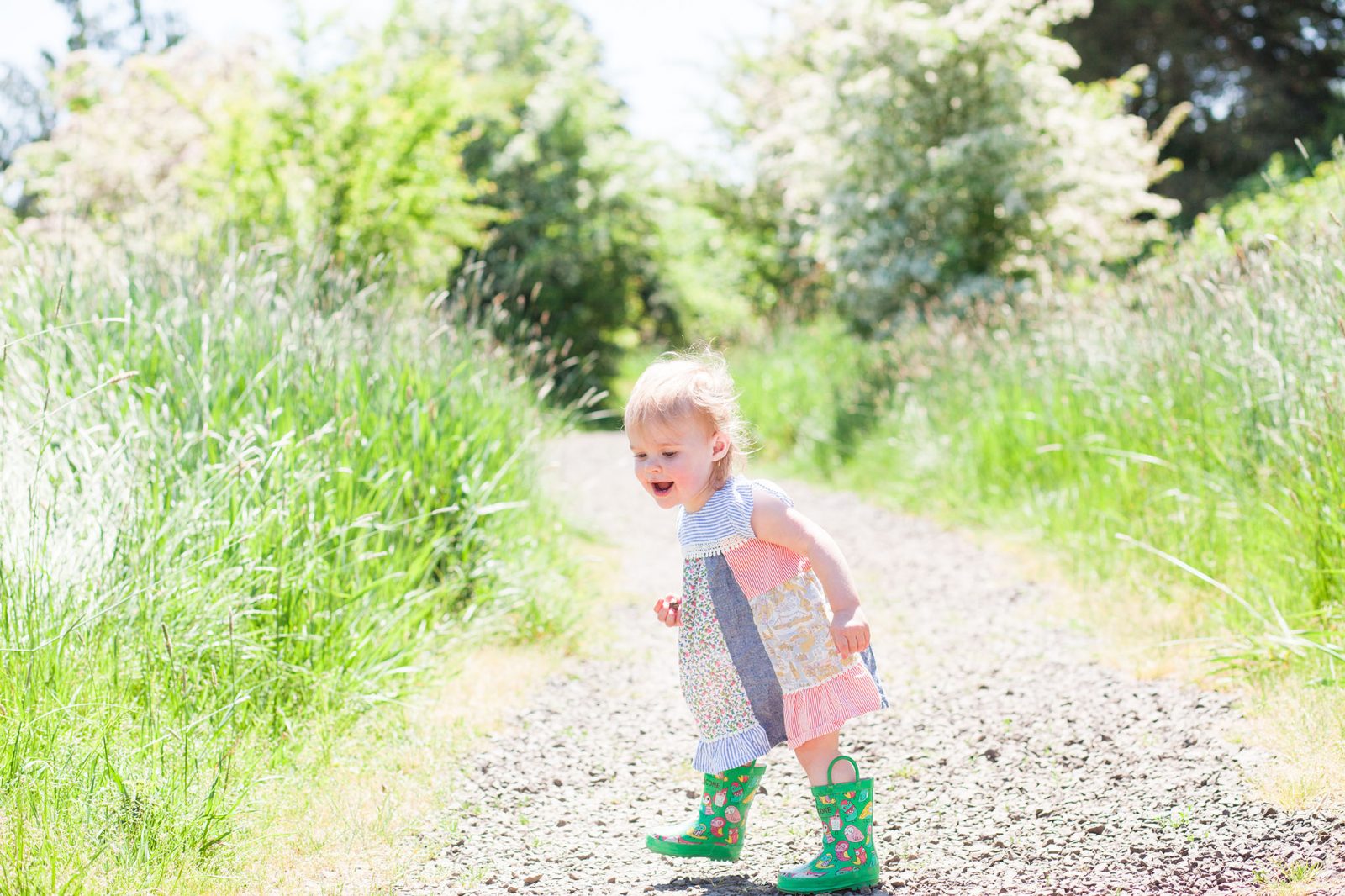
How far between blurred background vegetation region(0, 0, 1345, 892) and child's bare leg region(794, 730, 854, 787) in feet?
4.63

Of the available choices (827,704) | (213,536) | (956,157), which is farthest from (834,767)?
(956,157)

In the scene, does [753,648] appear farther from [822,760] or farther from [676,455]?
[676,455]

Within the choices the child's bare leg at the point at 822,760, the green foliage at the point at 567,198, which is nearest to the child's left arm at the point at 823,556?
the child's bare leg at the point at 822,760

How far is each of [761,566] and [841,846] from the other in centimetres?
70

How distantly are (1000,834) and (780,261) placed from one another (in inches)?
517

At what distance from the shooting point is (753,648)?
2904 millimetres

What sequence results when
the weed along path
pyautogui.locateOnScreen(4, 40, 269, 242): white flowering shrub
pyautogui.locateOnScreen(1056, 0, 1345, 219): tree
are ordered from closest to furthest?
the weed along path, pyautogui.locateOnScreen(4, 40, 269, 242): white flowering shrub, pyautogui.locateOnScreen(1056, 0, 1345, 219): tree

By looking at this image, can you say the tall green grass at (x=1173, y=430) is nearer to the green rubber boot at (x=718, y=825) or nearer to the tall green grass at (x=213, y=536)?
the green rubber boot at (x=718, y=825)

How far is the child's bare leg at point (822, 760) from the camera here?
9.10 feet

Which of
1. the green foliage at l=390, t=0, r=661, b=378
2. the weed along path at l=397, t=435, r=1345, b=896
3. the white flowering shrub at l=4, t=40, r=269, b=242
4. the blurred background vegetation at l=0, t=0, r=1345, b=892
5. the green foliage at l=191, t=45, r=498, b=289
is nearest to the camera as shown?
the weed along path at l=397, t=435, r=1345, b=896

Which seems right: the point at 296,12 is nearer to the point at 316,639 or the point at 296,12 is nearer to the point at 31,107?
the point at 316,639

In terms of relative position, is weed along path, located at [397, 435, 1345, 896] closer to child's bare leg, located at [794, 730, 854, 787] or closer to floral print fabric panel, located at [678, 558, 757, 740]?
child's bare leg, located at [794, 730, 854, 787]

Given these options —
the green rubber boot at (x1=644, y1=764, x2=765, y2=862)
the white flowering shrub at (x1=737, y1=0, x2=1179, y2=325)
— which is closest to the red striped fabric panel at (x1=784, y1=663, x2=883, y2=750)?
the green rubber boot at (x1=644, y1=764, x2=765, y2=862)

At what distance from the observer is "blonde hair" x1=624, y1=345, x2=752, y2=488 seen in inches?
112
